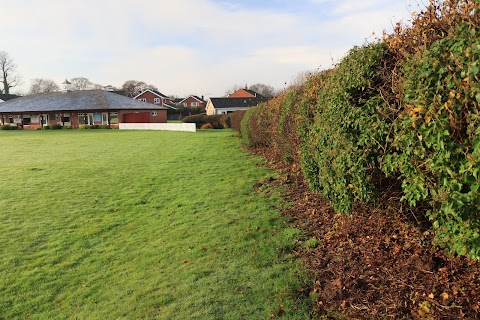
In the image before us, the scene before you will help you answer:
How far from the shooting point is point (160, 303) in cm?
414

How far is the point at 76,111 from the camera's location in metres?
46.2

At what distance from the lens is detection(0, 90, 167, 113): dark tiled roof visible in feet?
151

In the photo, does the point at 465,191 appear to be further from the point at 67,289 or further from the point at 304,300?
the point at 67,289

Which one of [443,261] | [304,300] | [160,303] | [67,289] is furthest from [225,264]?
[443,261]

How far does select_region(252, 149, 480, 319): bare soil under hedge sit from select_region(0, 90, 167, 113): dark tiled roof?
45.6 meters

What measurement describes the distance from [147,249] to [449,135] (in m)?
4.87

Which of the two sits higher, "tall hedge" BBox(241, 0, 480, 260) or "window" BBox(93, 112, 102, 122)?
"window" BBox(93, 112, 102, 122)

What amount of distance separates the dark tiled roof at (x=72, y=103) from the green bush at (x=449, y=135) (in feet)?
154

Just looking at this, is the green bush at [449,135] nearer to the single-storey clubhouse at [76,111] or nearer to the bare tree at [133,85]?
the single-storey clubhouse at [76,111]

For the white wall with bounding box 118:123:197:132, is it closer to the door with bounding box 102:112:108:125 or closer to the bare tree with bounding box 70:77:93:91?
the door with bounding box 102:112:108:125

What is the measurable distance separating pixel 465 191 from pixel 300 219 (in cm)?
360

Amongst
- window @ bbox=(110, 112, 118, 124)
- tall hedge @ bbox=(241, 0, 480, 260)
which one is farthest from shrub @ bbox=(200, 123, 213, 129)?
tall hedge @ bbox=(241, 0, 480, 260)

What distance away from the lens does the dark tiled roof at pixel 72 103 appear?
1816 inches

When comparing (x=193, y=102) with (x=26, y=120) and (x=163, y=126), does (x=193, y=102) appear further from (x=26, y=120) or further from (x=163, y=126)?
(x=163, y=126)
